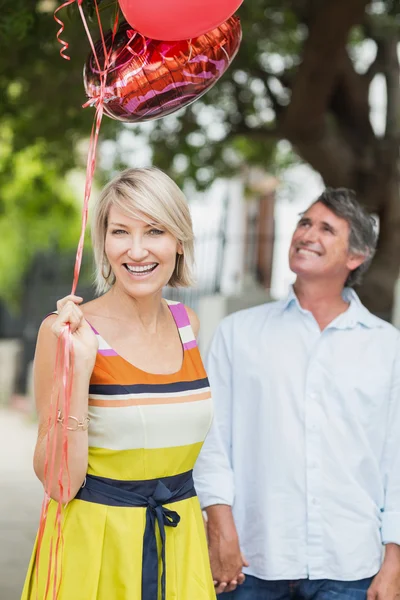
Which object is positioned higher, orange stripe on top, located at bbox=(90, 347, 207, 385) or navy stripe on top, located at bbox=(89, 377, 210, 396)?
orange stripe on top, located at bbox=(90, 347, 207, 385)

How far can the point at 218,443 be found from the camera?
3107 millimetres

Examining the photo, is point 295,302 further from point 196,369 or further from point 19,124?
point 19,124

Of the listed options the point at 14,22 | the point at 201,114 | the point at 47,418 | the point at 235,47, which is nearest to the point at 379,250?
the point at 201,114

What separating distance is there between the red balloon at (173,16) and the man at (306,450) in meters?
0.95

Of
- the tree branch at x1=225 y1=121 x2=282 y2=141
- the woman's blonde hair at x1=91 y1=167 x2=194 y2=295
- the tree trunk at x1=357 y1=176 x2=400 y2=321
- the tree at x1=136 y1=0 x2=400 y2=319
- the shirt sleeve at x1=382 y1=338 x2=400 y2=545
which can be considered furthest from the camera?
the tree branch at x1=225 y1=121 x2=282 y2=141

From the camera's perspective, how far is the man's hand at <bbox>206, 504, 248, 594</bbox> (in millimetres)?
2932

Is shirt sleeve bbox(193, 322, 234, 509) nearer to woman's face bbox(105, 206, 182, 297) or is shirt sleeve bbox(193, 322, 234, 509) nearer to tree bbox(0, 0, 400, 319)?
woman's face bbox(105, 206, 182, 297)

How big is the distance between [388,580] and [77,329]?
1.43 metres

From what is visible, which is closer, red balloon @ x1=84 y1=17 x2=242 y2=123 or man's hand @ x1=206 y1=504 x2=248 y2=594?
red balloon @ x1=84 y1=17 x2=242 y2=123

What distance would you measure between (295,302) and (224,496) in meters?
0.73

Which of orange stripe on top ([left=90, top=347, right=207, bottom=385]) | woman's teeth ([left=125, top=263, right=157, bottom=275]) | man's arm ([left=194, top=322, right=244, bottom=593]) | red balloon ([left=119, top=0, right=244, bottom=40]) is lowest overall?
man's arm ([left=194, top=322, right=244, bottom=593])

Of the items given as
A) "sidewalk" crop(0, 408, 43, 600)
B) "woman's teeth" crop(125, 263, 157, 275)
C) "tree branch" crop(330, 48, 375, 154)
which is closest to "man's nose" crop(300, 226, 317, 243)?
"woman's teeth" crop(125, 263, 157, 275)

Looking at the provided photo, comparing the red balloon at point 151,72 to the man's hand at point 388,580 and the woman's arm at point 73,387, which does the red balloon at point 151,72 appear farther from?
the man's hand at point 388,580

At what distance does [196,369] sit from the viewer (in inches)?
103
